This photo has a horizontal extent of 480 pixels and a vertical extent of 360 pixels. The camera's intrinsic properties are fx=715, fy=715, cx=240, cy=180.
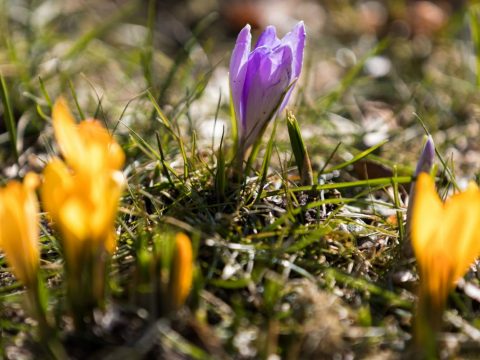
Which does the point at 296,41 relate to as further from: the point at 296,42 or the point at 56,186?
the point at 56,186

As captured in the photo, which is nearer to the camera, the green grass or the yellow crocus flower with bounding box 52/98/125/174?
the yellow crocus flower with bounding box 52/98/125/174

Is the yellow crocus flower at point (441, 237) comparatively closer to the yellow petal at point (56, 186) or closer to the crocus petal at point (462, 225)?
the crocus petal at point (462, 225)

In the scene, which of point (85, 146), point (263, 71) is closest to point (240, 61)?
point (263, 71)

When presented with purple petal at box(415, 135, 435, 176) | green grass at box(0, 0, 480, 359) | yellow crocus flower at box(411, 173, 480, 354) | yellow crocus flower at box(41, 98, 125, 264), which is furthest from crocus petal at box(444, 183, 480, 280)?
yellow crocus flower at box(41, 98, 125, 264)

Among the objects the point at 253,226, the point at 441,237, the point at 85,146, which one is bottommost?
the point at 253,226

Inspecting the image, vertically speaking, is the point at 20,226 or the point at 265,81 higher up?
the point at 265,81

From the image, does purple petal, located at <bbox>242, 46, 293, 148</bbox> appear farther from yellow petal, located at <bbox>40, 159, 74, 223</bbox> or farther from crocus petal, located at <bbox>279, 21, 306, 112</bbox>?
yellow petal, located at <bbox>40, 159, 74, 223</bbox>
